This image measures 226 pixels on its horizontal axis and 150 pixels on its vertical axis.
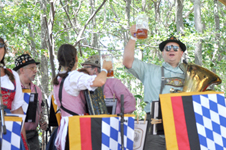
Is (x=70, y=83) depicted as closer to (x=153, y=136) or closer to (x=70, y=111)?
(x=70, y=111)

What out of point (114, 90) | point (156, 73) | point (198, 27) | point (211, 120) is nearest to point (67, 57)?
point (156, 73)

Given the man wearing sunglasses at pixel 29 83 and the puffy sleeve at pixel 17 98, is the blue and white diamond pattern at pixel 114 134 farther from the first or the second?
the man wearing sunglasses at pixel 29 83

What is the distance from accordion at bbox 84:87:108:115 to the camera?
3133 mm

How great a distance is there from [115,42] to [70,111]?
1993 cm

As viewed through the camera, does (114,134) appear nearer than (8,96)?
No

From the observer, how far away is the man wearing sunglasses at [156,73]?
3391mm

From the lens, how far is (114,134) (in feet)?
10.2

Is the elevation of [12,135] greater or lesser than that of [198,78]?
lesser

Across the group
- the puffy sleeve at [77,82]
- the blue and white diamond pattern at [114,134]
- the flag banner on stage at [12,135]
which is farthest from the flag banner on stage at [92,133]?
the flag banner on stage at [12,135]

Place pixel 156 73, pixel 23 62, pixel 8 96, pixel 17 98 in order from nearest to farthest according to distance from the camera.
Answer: pixel 8 96 → pixel 17 98 → pixel 156 73 → pixel 23 62

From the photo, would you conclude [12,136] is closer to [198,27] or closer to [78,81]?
[78,81]

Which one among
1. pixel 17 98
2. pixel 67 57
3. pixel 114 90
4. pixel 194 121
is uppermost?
pixel 67 57

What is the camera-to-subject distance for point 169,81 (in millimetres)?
3422

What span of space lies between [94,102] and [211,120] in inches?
45.0
